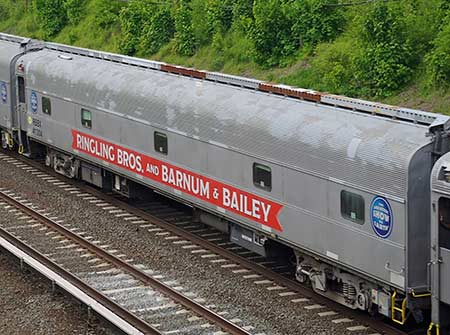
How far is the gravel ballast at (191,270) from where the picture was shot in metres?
15.3

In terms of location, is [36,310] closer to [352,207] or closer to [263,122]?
[263,122]

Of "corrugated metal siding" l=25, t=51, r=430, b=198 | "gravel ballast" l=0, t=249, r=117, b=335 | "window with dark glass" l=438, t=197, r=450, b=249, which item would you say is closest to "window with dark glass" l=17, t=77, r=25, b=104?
"corrugated metal siding" l=25, t=51, r=430, b=198

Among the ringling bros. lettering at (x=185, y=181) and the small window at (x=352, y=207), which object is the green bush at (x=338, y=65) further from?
the small window at (x=352, y=207)

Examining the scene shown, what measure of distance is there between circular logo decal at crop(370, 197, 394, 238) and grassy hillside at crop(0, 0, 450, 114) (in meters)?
10.8

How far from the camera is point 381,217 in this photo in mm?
13750

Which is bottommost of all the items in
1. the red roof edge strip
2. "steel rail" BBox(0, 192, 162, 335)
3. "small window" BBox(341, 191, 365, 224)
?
"steel rail" BBox(0, 192, 162, 335)

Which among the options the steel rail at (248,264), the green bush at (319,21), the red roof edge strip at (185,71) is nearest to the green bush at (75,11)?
the green bush at (319,21)

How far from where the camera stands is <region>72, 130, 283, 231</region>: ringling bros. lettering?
16828mm

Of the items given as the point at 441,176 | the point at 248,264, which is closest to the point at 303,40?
the point at 248,264

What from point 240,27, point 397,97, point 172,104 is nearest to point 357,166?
point 172,104

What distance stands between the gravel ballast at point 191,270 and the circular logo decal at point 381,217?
1868 mm

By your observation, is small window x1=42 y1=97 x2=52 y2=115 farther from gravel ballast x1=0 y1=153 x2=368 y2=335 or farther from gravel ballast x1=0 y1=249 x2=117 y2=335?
gravel ballast x1=0 y1=249 x2=117 y2=335

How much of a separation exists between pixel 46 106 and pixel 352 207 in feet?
43.7

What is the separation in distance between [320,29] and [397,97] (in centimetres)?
551
